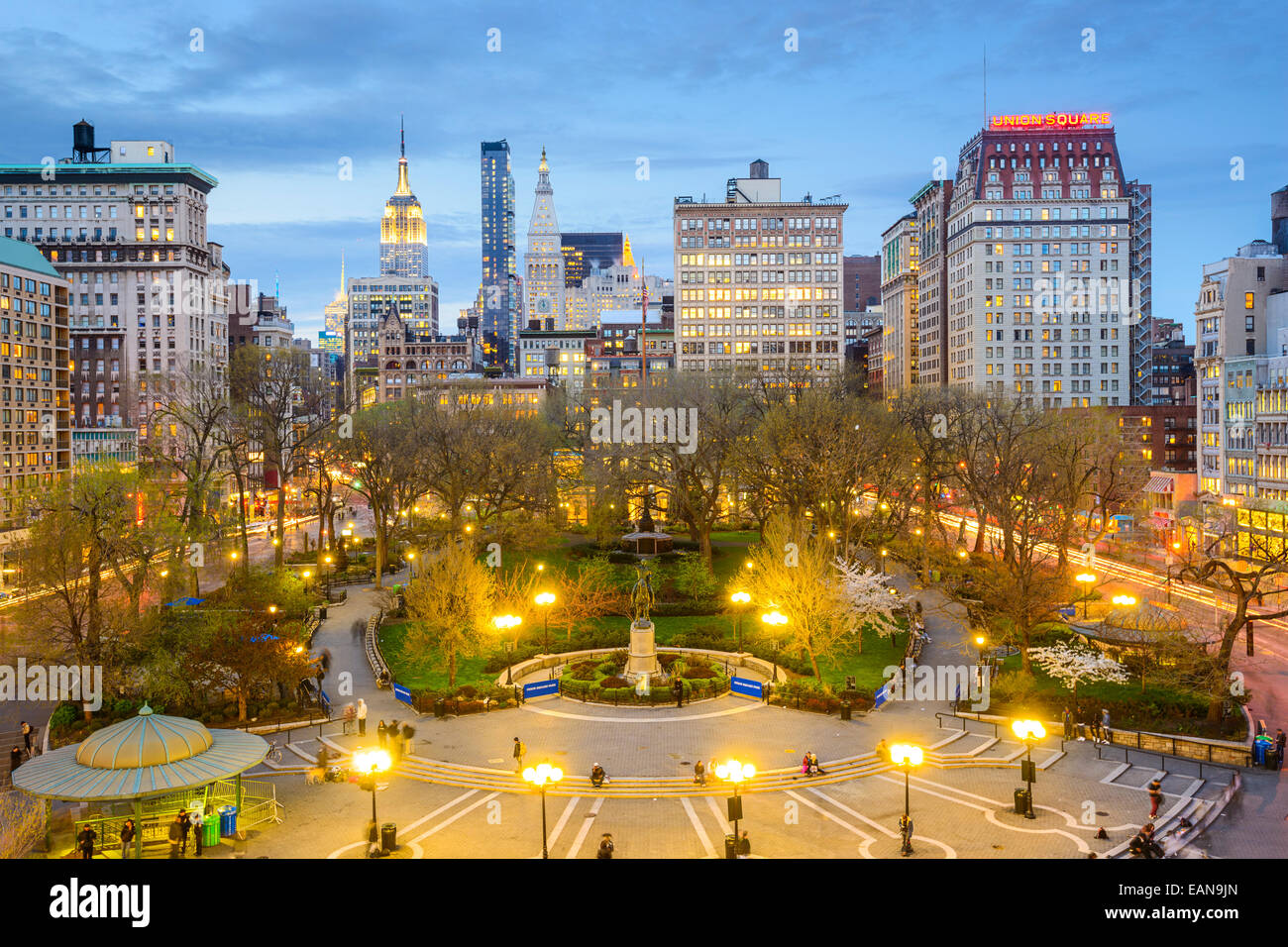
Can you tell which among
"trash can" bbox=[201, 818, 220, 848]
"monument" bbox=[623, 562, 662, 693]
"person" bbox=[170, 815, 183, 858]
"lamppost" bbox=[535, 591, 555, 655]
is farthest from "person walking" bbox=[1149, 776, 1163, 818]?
"person" bbox=[170, 815, 183, 858]

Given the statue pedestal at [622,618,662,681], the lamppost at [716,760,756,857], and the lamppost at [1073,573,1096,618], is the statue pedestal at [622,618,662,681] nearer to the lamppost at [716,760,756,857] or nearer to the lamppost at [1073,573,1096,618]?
the lamppost at [716,760,756,857]

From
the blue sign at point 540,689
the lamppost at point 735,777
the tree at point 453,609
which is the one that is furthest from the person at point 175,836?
the blue sign at point 540,689

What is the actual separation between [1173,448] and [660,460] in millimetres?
85520

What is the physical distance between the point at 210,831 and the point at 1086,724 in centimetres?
2946

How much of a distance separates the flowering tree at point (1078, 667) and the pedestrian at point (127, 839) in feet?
104

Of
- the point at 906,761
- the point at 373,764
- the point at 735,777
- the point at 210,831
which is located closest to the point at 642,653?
the point at 735,777

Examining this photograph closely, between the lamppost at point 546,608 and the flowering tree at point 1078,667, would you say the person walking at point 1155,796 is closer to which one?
the flowering tree at point 1078,667

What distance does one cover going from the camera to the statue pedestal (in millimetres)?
40406

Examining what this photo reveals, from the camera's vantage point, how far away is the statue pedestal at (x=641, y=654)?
40.4 meters

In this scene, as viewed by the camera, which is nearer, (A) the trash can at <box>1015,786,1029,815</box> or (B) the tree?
(A) the trash can at <box>1015,786,1029,815</box>

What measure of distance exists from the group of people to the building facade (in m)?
114

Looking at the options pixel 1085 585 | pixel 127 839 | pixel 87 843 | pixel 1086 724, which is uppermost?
pixel 1085 585

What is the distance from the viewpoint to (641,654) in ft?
133

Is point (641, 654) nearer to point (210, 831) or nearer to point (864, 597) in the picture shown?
point (864, 597)
